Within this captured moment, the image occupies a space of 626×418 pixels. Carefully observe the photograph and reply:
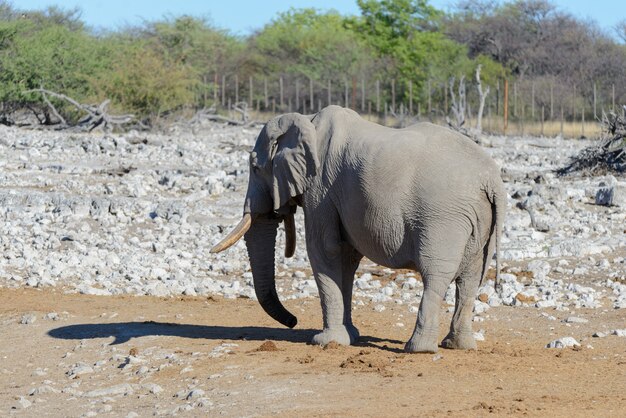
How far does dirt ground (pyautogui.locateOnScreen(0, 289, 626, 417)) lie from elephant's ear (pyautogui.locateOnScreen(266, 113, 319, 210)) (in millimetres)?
1109

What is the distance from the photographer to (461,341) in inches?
339

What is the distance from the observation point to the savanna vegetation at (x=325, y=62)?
35.0m

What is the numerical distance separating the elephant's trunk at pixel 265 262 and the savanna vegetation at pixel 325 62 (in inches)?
954

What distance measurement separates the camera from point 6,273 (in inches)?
496

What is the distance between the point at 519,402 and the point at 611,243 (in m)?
7.39

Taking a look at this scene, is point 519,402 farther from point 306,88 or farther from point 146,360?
point 306,88

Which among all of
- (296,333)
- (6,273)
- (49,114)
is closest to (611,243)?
(296,333)

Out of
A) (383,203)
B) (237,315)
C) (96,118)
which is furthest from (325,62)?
(383,203)

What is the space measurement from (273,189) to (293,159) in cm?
33

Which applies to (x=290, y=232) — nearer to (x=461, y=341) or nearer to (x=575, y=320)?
(x=461, y=341)

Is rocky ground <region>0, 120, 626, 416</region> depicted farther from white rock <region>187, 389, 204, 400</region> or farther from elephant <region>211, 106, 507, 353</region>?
A: elephant <region>211, 106, 507, 353</region>

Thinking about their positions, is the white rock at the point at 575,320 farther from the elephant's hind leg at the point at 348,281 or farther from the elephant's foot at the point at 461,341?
the elephant's hind leg at the point at 348,281

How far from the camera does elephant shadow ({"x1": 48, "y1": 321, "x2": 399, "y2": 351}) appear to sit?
9344mm

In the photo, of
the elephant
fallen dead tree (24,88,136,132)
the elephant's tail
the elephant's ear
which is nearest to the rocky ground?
the elephant
